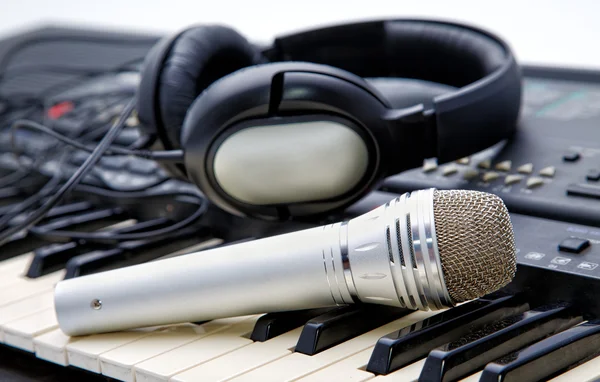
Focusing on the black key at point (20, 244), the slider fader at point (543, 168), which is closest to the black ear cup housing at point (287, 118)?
the slider fader at point (543, 168)

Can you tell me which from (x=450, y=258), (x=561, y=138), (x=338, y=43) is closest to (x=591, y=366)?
(x=450, y=258)

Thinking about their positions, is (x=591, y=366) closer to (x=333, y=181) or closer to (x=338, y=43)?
(x=333, y=181)

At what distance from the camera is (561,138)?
2.90ft

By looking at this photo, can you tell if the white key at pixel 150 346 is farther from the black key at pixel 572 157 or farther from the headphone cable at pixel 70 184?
the black key at pixel 572 157

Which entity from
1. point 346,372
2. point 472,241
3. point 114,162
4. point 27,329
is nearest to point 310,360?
point 346,372

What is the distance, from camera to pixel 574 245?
643 millimetres

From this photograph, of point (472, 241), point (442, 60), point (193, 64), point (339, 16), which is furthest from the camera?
point (339, 16)

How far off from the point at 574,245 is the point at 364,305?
0.53ft

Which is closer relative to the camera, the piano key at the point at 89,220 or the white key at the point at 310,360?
the white key at the point at 310,360

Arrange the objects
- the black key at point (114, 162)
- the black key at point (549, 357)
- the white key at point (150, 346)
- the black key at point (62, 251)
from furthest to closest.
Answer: the black key at point (114, 162)
the black key at point (62, 251)
the white key at point (150, 346)
the black key at point (549, 357)

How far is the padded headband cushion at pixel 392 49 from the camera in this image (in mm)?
958

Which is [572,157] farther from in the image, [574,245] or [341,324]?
[341,324]

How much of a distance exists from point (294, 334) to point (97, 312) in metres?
0.15

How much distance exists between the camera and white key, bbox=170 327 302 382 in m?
0.58
